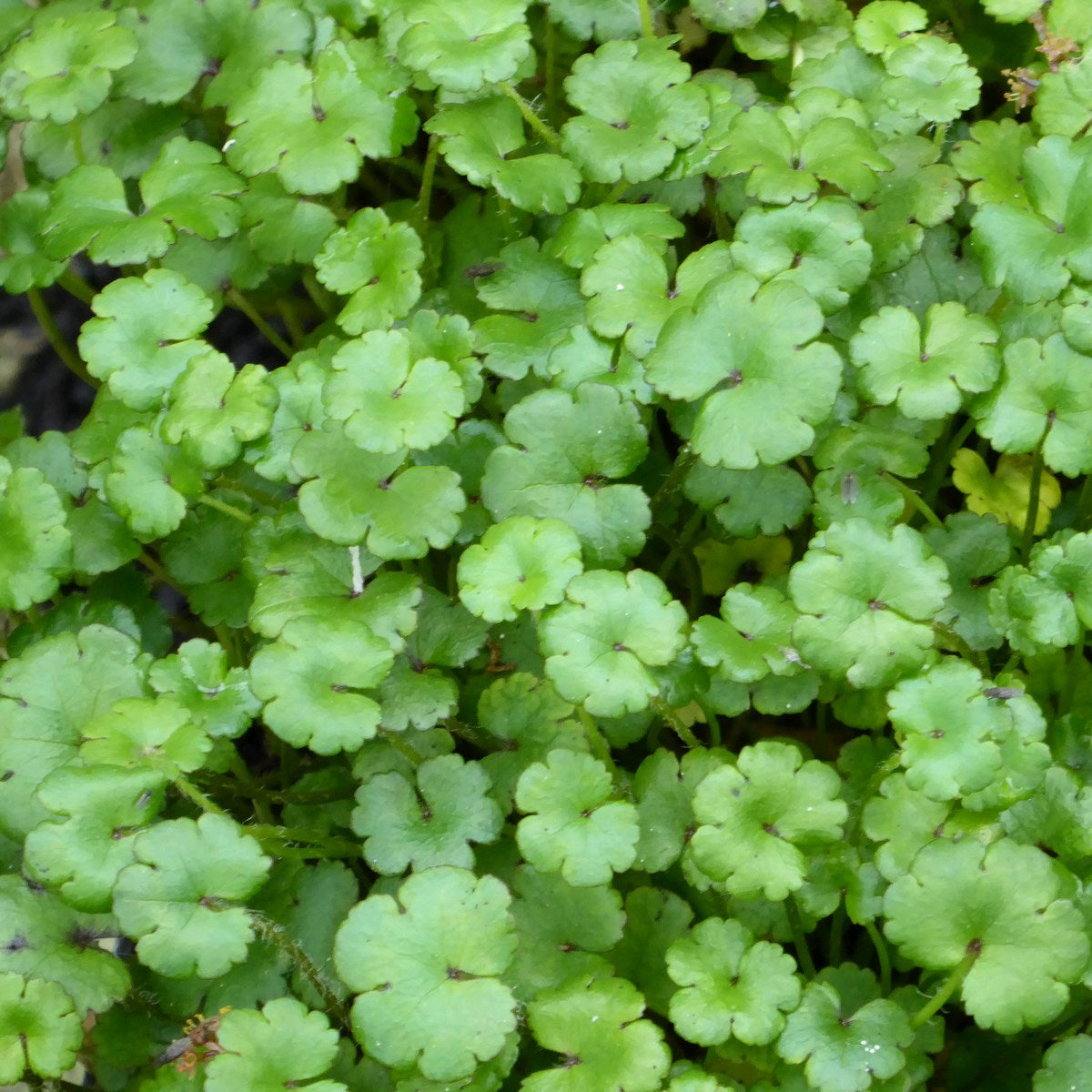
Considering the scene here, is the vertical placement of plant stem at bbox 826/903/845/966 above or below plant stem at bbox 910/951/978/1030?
below

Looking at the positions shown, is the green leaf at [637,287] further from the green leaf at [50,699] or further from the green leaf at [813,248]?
the green leaf at [50,699]

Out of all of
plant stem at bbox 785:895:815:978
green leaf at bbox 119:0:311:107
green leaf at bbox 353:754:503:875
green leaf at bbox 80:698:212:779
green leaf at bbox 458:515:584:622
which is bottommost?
plant stem at bbox 785:895:815:978

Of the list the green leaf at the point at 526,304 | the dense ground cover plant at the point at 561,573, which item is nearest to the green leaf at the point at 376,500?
the dense ground cover plant at the point at 561,573

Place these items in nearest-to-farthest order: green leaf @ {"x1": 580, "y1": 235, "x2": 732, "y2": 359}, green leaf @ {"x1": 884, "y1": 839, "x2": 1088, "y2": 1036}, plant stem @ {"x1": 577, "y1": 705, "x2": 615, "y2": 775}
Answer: green leaf @ {"x1": 884, "y1": 839, "x2": 1088, "y2": 1036} → plant stem @ {"x1": 577, "y1": 705, "x2": 615, "y2": 775} → green leaf @ {"x1": 580, "y1": 235, "x2": 732, "y2": 359}

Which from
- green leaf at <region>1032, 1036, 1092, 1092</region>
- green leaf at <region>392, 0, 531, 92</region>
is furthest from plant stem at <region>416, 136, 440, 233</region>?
green leaf at <region>1032, 1036, 1092, 1092</region>

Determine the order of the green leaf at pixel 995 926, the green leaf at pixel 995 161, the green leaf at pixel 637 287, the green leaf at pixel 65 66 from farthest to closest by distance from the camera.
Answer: the green leaf at pixel 65 66, the green leaf at pixel 995 161, the green leaf at pixel 637 287, the green leaf at pixel 995 926

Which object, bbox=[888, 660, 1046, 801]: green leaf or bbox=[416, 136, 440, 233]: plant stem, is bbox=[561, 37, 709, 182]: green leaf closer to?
bbox=[416, 136, 440, 233]: plant stem

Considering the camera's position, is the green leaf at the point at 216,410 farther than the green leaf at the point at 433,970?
Yes
